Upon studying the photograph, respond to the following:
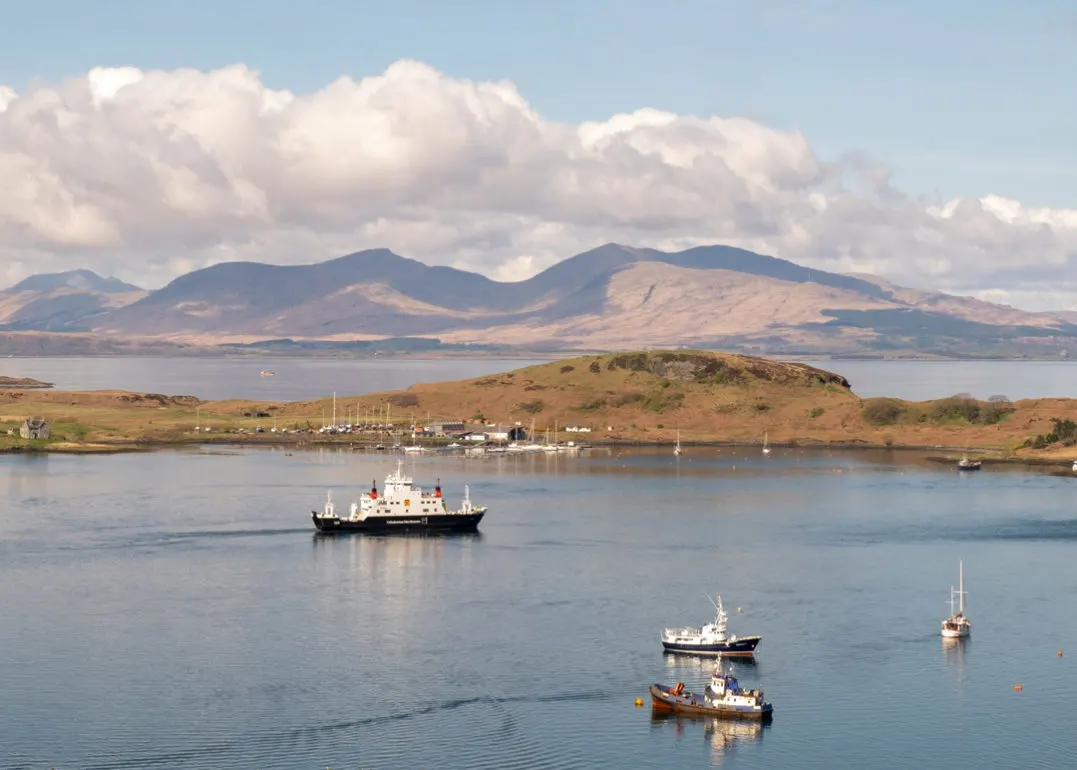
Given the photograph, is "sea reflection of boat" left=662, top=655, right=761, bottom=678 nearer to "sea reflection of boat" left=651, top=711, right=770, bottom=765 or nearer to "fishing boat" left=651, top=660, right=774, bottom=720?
"fishing boat" left=651, top=660, right=774, bottom=720

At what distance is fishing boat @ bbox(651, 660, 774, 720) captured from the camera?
7306 centimetres

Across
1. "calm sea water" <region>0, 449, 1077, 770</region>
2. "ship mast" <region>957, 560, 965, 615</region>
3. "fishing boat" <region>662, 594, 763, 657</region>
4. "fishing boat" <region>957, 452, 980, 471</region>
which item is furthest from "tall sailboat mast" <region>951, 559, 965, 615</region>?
"fishing boat" <region>957, 452, 980, 471</region>

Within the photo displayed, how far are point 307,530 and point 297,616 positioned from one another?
3690 cm

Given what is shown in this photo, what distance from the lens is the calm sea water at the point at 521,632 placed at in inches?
2729

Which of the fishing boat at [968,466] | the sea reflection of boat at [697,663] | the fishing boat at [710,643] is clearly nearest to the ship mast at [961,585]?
the fishing boat at [710,643]

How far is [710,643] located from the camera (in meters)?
83.4

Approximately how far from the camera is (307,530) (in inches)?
5123

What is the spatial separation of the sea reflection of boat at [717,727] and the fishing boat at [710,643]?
31.5 ft

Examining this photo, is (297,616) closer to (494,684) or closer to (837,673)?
(494,684)

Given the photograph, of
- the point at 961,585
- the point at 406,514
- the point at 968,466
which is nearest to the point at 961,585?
the point at 961,585

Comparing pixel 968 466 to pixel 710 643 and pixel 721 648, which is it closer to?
pixel 721 648

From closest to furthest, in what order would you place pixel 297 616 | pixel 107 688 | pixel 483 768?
pixel 483 768 < pixel 107 688 < pixel 297 616

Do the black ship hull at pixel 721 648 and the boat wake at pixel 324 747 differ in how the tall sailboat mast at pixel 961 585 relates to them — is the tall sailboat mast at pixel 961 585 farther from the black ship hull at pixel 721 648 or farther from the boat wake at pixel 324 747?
the boat wake at pixel 324 747

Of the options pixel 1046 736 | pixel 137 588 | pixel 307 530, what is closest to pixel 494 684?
pixel 1046 736
